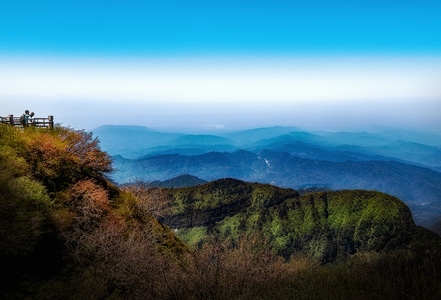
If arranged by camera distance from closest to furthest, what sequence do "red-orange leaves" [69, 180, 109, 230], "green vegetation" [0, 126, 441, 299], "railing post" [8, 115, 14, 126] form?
"green vegetation" [0, 126, 441, 299] < "red-orange leaves" [69, 180, 109, 230] < "railing post" [8, 115, 14, 126]

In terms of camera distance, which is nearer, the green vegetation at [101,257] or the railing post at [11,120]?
the green vegetation at [101,257]

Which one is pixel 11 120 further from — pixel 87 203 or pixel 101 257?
pixel 101 257

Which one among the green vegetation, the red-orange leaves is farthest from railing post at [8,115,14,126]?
the red-orange leaves

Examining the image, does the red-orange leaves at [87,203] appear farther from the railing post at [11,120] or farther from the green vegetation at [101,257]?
the railing post at [11,120]

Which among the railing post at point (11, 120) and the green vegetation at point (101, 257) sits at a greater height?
the railing post at point (11, 120)

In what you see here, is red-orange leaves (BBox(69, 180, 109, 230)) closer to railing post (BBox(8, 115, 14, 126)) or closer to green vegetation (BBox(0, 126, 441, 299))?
green vegetation (BBox(0, 126, 441, 299))

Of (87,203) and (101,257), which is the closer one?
(101,257)

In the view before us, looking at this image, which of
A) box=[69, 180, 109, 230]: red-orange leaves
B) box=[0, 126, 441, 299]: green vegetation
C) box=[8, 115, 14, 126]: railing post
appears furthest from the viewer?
box=[8, 115, 14, 126]: railing post

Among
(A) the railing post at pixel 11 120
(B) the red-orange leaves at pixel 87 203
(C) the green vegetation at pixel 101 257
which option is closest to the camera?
(C) the green vegetation at pixel 101 257

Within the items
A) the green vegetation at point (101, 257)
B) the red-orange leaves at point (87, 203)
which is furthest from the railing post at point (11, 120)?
the red-orange leaves at point (87, 203)

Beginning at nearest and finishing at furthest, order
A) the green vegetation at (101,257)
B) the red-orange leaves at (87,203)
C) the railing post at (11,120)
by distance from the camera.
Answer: the green vegetation at (101,257) → the red-orange leaves at (87,203) → the railing post at (11,120)

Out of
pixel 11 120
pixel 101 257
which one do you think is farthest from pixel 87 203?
pixel 11 120
